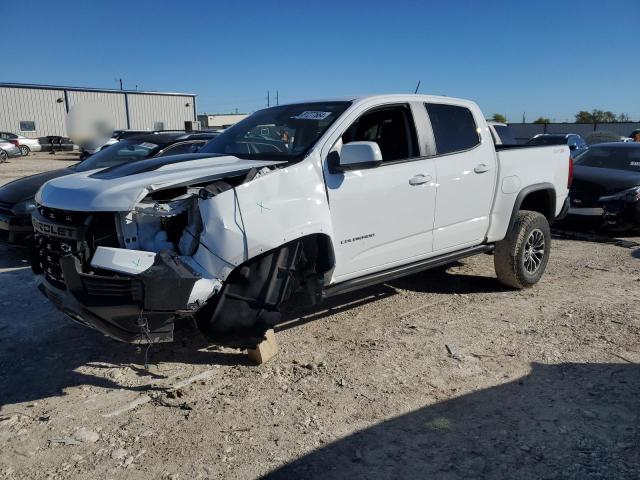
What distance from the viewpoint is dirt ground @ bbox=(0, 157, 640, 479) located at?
9.25 ft

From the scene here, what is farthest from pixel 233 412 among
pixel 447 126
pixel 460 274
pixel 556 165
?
pixel 556 165

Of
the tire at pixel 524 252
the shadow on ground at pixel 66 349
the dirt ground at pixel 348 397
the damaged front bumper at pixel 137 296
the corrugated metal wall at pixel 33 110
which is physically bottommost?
the dirt ground at pixel 348 397

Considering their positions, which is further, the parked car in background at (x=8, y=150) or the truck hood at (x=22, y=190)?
the parked car in background at (x=8, y=150)

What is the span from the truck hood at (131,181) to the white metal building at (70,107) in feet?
120

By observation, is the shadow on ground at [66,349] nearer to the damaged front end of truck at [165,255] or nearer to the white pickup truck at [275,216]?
the damaged front end of truck at [165,255]

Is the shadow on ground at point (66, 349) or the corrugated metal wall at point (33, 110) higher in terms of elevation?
the corrugated metal wall at point (33, 110)

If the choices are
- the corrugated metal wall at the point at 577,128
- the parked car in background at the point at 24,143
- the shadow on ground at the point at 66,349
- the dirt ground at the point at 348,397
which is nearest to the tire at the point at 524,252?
the dirt ground at the point at 348,397

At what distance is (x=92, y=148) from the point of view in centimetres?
1380

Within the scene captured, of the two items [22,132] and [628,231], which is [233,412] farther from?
[22,132]

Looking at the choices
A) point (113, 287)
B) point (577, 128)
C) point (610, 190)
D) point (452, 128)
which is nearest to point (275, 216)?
point (113, 287)

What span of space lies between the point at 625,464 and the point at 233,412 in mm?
2188

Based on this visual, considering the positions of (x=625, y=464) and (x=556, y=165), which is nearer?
(x=625, y=464)

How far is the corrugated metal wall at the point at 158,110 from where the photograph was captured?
156 feet

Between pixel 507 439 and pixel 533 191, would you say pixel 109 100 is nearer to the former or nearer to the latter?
pixel 533 191
